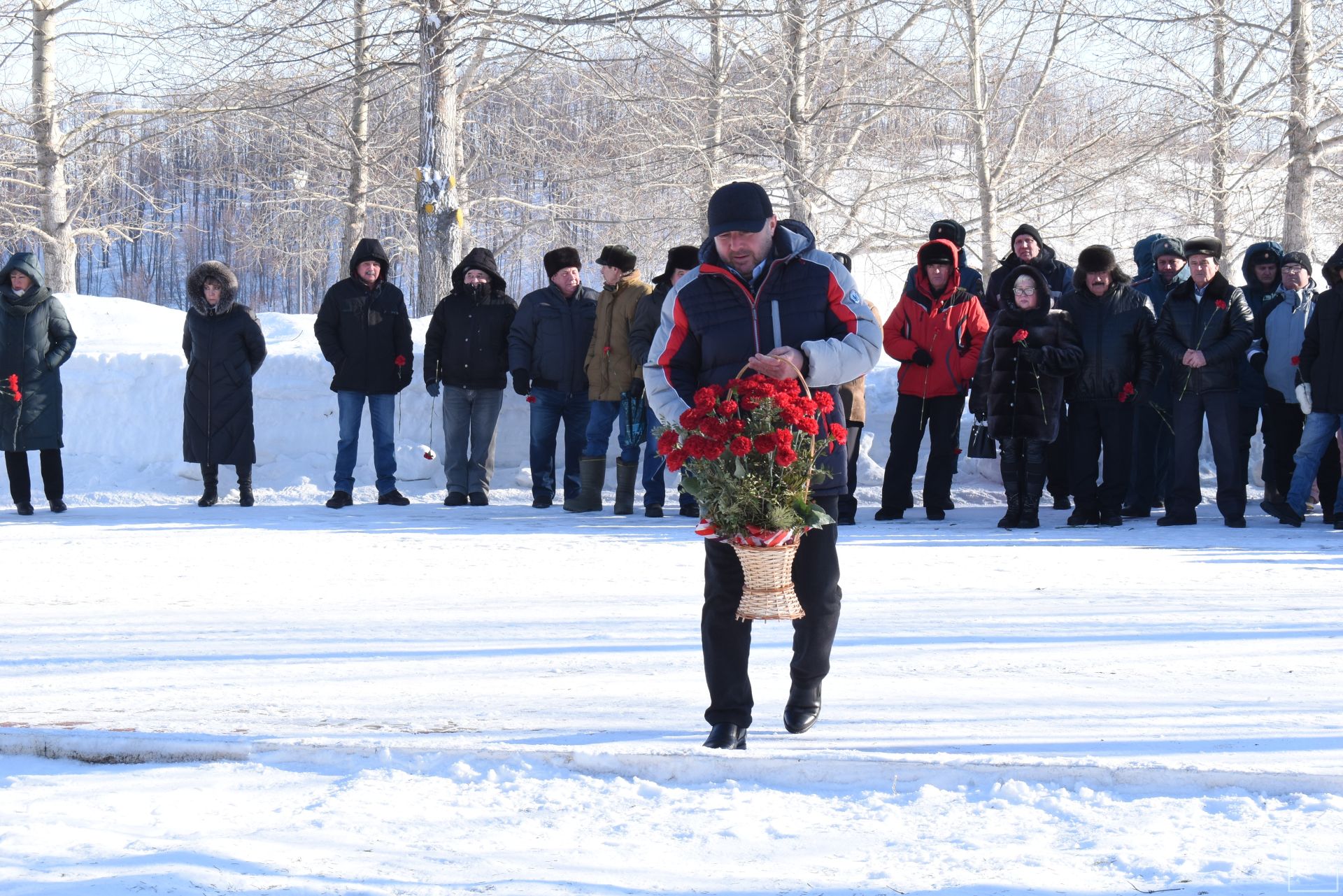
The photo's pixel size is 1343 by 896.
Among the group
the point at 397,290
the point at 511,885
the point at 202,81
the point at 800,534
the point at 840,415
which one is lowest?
the point at 511,885

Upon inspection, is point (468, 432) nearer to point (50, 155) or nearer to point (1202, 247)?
point (1202, 247)

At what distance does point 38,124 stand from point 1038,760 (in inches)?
776

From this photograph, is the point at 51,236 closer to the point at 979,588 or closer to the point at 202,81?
the point at 202,81

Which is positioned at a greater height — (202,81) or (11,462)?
(202,81)

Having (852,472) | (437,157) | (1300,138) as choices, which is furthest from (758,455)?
(1300,138)

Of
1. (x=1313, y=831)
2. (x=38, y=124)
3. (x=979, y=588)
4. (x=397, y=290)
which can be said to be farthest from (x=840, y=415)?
(x=38, y=124)

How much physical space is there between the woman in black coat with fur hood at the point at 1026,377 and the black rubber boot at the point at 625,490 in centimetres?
277

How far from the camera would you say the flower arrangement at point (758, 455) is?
4.76 m

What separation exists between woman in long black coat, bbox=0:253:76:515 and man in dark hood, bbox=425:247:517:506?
2854 millimetres

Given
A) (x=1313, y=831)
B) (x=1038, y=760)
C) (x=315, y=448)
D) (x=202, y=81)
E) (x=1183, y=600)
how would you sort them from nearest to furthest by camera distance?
(x=1313, y=831) → (x=1038, y=760) → (x=1183, y=600) → (x=315, y=448) → (x=202, y=81)

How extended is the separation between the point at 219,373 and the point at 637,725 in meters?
8.12

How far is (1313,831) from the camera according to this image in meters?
3.91

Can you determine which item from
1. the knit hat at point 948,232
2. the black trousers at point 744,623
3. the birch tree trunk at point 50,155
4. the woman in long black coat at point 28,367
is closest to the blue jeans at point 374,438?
the woman in long black coat at point 28,367

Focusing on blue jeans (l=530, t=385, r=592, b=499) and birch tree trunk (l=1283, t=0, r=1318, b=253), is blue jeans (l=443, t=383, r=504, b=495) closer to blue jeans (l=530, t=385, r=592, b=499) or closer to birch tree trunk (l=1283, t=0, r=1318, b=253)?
blue jeans (l=530, t=385, r=592, b=499)
